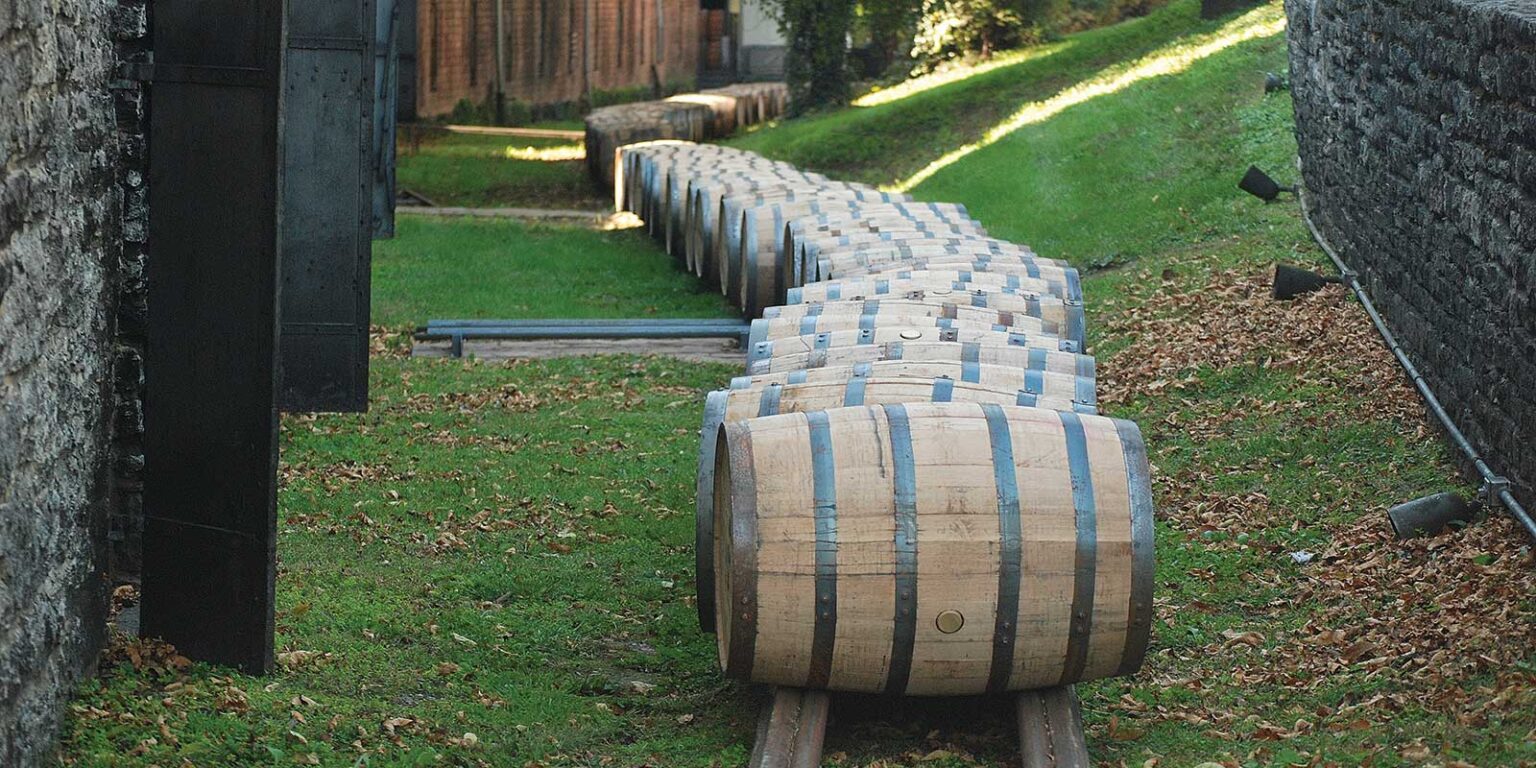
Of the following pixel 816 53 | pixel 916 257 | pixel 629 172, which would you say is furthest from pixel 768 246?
pixel 816 53

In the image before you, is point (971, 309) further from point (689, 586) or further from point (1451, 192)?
point (1451, 192)

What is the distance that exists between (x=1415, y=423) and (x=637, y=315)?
792 cm

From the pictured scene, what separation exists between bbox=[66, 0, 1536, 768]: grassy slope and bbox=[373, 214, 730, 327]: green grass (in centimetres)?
267

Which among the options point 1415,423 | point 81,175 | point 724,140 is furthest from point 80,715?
point 724,140

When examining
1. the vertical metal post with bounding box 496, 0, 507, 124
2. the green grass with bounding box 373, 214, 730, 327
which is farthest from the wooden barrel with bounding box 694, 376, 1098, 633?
the vertical metal post with bounding box 496, 0, 507, 124

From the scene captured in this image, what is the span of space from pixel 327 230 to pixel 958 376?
510 centimetres

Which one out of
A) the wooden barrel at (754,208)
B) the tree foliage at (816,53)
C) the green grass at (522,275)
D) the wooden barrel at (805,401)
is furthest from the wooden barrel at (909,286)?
the tree foliage at (816,53)

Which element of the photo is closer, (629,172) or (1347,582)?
(1347,582)

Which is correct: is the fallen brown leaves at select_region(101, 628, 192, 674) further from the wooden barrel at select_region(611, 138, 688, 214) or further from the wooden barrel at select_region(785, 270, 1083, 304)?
the wooden barrel at select_region(611, 138, 688, 214)

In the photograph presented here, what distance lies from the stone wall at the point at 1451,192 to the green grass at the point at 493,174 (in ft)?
42.9

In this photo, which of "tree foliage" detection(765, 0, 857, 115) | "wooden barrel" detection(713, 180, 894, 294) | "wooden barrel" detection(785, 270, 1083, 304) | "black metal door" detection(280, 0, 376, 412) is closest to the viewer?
"wooden barrel" detection(785, 270, 1083, 304)

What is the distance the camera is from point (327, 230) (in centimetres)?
1020

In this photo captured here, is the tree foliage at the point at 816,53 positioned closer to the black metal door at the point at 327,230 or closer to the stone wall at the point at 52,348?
the black metal door at the point at 327,230

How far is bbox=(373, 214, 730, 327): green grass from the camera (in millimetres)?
15188
